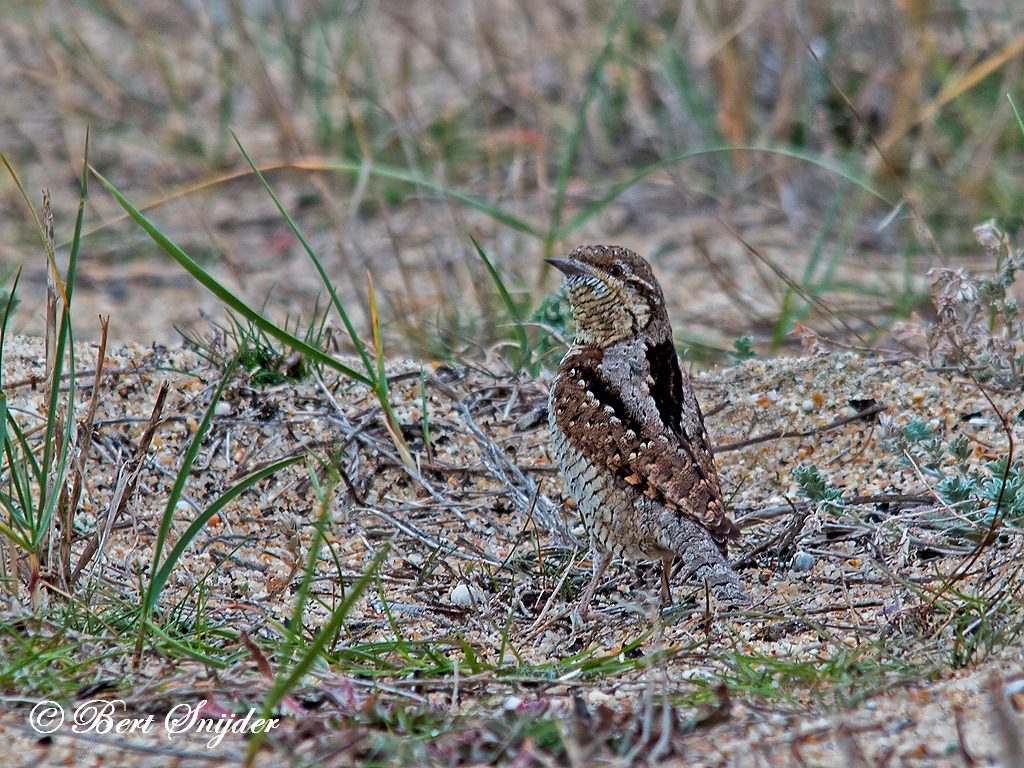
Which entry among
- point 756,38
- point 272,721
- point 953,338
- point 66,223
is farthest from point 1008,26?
point 272,721

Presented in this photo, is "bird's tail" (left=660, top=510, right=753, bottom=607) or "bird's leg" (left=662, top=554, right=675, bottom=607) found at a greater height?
"bird's tail" (left=660, top=510, right=753, bottom=607)

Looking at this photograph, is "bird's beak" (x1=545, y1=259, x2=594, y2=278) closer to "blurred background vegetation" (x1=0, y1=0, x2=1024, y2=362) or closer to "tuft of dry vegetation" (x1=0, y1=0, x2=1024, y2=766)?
"tuft of dry vegetation" (x1=0, y1=0, x2=1024, y2=766)

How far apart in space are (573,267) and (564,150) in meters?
2.78

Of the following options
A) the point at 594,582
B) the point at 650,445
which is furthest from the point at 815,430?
the point at 594,582

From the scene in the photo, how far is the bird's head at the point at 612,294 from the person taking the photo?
390 cm

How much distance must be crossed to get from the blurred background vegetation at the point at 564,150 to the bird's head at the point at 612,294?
2.32 m

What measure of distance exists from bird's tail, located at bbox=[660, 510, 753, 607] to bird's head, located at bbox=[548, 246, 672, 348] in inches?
27.6

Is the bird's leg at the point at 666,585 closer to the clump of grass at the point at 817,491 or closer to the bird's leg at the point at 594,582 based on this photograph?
the bird's leg at the point at 594,582

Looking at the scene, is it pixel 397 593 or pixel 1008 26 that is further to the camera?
pixel 1008 26

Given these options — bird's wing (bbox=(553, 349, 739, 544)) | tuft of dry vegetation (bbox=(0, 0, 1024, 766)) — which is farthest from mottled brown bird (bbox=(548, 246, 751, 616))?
tuft of dry vegetation (bbox=(0, 0, 1024, 766))

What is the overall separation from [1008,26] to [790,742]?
259 inches

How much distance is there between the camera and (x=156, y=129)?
7.76 meters

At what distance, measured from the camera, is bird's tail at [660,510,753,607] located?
10.7 ft

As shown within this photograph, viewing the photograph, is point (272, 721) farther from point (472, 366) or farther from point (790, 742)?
point (472, 366)
